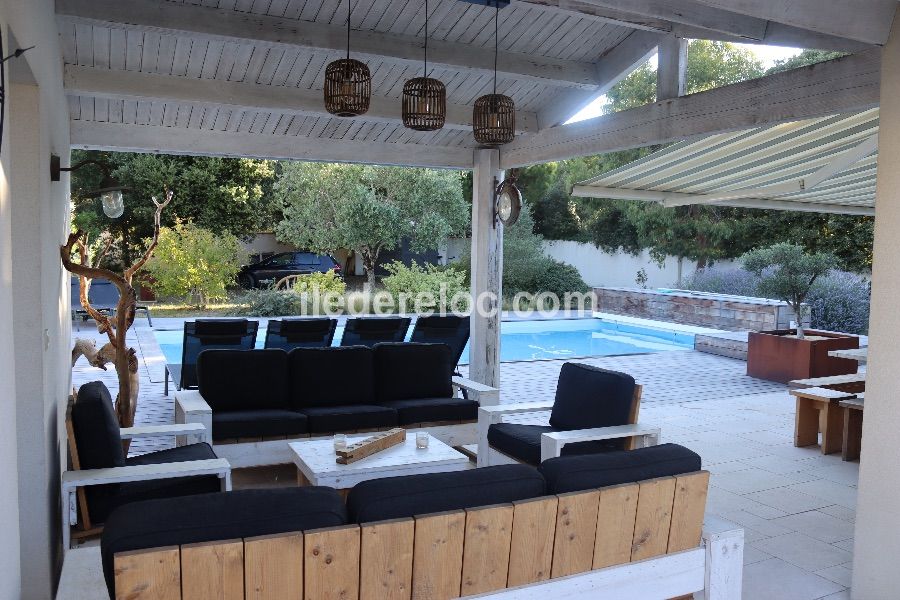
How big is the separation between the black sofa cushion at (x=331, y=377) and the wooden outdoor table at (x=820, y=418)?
360cm

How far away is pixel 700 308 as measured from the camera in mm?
14445

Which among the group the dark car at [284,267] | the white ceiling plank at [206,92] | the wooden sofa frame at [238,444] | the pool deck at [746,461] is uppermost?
the white ceiling plank at [206,92]

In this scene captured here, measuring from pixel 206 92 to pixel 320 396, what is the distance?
2.62m

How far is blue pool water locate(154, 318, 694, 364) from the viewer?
13164 mm

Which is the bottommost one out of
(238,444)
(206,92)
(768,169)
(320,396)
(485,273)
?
(238,444)

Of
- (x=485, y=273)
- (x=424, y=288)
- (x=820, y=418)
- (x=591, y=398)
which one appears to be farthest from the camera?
(x=424, y=288)

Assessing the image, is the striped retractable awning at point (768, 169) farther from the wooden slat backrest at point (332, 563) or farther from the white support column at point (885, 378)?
the wooden slat backrest at point (332, 563)

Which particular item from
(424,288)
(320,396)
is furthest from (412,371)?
(424,288)

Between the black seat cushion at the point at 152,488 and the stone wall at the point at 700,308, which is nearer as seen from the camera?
the black seat cushion at the point at 152,488

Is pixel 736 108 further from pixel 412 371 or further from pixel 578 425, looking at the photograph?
pixel 412 371

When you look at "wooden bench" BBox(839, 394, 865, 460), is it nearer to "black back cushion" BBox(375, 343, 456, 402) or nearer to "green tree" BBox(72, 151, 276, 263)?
"black back cushion" BBox(375, 343, 456, 402)

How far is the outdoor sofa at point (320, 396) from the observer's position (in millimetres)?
5254

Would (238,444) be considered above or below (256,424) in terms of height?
below

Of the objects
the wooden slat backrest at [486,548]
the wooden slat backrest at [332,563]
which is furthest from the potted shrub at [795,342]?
the wooden slat backrest at [332,563]
